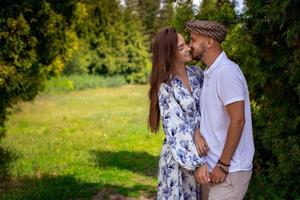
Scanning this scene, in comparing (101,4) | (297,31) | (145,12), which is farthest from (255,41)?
(145,12)

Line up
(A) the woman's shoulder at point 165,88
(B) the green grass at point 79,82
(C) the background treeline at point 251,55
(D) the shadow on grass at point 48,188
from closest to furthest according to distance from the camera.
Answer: (A) the woman's shoulder at point 165,88 → (C) the background treeline at point 251,55 → (D) the shadow on grass at point 48,188 → (B) the green grass at point 79,82

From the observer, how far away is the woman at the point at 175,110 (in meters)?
3.40

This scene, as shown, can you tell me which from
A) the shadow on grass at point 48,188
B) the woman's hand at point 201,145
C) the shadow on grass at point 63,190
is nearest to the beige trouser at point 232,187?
the woman's hand at point 201,145

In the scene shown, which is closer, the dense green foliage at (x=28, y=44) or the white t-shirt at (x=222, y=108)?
the white t-shirt at (x=222, y=108)

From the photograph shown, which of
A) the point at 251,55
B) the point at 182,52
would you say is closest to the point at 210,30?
the point at 182,52

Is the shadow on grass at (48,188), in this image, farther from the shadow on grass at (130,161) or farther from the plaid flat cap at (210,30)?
the plaid flat cap at (210,30)

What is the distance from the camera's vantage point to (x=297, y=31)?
3.67 metres

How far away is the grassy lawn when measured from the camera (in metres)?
8.35

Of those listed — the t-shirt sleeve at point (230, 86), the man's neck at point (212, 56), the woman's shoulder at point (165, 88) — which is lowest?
the woman's shoulder at point (165, 88)

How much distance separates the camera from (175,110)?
3.43 meters

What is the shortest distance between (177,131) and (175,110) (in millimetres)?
151

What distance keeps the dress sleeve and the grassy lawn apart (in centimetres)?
465

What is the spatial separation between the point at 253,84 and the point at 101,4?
1362 inches

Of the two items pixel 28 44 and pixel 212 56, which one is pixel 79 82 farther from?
pixel 212 56
